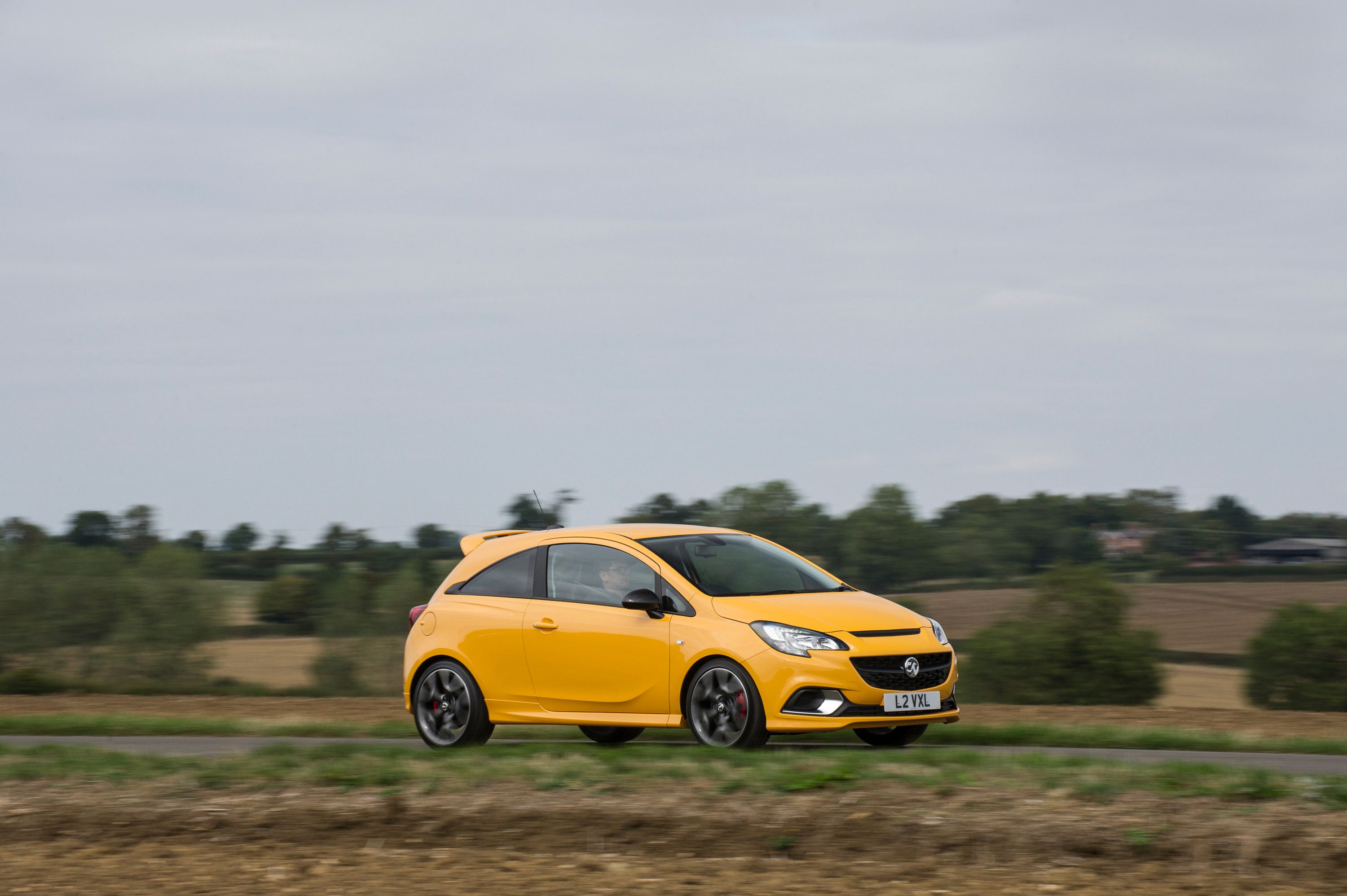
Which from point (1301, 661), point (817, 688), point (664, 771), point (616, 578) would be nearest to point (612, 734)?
point (616, 578)

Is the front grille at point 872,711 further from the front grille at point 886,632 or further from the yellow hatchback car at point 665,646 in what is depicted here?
the front grille at point 886,632

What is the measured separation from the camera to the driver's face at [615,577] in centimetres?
1131

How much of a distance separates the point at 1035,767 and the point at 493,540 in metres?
5.14

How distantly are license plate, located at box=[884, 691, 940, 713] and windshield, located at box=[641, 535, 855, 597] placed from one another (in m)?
1.14

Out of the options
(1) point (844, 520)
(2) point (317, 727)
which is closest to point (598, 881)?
(2) point (317, 727)

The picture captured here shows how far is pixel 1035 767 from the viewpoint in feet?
29.0

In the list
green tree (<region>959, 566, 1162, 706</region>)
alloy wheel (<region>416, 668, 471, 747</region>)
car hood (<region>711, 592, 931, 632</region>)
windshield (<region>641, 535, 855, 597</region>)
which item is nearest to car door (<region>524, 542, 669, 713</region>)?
windshield (<region>641, 535, 855, 597</region>)

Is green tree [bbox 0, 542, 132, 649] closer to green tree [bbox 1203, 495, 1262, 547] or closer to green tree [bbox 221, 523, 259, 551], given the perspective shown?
green tree [bbox 221, 523, 259, 551]

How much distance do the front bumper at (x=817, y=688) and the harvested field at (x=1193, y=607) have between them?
1018cm

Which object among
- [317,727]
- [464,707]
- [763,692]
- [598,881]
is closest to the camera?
[598,881]

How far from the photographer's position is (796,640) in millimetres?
10344

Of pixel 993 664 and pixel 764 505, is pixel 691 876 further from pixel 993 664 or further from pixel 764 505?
pixel 764 505

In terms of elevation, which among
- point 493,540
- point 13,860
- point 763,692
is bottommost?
point 13,860

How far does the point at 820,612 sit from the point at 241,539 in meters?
15.9
